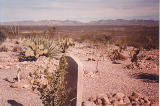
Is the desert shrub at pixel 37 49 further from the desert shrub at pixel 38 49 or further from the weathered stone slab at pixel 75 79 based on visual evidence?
the weathered stone slab at pixel 75 79

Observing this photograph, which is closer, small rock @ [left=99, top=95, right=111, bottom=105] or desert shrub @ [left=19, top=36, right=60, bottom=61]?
small rock @ [left=99, top=95, right=111, bottom=105]

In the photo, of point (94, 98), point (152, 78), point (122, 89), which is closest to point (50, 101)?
point (94, 98)

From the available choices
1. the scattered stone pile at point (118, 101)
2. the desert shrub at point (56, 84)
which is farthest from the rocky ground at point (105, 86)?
the desert shrub at point (56, 84)

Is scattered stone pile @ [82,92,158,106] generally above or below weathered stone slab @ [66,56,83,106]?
below

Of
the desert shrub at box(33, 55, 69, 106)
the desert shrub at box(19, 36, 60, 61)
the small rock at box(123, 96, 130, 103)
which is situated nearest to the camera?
the desert shrub at box(33, 55, 69, 106)

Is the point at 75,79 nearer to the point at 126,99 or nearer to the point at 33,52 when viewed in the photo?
the point at 126,99

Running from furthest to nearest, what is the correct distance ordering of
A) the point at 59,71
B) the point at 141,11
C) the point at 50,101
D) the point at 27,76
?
1. the point at 27,76
2. the point at 141,11
3. the point at 50,101
4. the point at 59,71

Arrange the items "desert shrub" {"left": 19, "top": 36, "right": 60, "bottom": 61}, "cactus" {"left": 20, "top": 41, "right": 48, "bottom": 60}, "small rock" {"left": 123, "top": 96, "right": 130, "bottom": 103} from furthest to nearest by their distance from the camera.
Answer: "desert shrub" {"left": 19, "top": 36, "right": 60, "bottom": 61} → "cactus" {"left": 20, "top": 41, "right": 48, "bottom": 60} → "small rock" {"left": 123, "top": 96, "right": 130, "bottom": 103}

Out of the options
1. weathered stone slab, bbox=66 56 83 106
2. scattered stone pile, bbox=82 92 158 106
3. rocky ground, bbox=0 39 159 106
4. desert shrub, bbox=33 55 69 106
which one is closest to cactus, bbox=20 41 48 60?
rocky ground, bbox=0 39 159 106

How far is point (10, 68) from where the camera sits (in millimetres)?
7328

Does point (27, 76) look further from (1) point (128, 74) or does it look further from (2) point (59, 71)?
(1) point (128, 74)

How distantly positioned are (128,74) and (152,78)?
0.86m

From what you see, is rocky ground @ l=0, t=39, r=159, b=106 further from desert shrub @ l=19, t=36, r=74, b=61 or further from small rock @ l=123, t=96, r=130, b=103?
desert shrub @ l=19, t=36, r=74, b=61

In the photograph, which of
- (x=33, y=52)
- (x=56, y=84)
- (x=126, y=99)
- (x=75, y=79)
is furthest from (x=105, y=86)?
(x=33, y=52)
